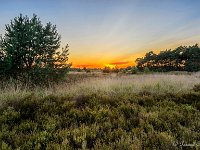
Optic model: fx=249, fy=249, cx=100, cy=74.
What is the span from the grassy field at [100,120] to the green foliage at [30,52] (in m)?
5.15

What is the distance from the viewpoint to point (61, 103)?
32.1ft

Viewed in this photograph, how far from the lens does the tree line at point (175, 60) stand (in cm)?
5922

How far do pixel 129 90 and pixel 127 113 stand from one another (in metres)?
3.23

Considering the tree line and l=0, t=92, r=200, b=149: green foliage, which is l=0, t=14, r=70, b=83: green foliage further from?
the tree line

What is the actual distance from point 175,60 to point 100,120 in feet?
191

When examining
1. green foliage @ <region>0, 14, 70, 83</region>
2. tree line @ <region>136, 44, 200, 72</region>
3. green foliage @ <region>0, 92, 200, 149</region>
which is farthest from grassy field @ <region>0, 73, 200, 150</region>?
tree line @ <region>136, 44, 200, 72</region>

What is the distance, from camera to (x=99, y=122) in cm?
802

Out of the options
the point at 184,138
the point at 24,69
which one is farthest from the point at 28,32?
the point at 184,138

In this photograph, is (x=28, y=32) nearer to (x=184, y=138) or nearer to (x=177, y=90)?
(x=177, y=90)

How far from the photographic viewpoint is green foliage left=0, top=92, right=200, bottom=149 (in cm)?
640

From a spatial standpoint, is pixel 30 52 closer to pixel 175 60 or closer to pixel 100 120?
pixel 100 120

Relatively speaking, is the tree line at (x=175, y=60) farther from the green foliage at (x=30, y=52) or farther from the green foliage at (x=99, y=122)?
the green foliage at (x=99, y=122)

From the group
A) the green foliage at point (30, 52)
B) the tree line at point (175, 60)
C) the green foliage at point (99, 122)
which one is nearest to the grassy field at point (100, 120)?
the green foliage at point (99, 122)

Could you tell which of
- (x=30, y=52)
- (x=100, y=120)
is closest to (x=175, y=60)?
(x=30, y=52)
